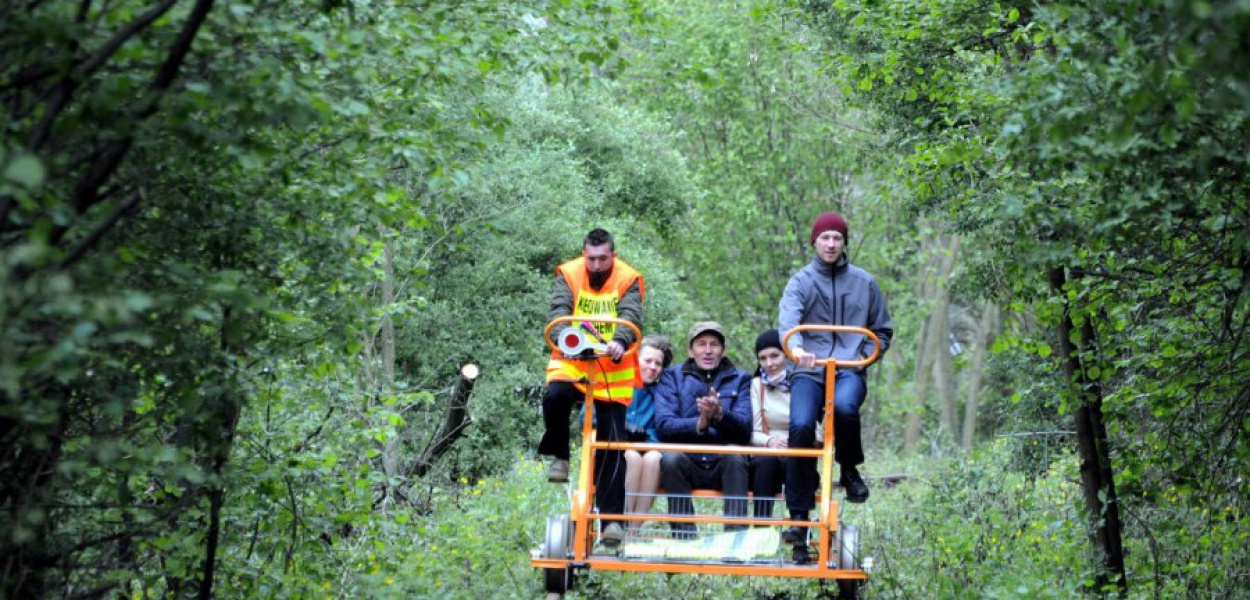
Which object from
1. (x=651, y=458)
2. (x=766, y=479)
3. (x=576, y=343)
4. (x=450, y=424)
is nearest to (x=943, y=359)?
(x=450, y=424)

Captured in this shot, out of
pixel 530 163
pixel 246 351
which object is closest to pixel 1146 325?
pixel 246 351

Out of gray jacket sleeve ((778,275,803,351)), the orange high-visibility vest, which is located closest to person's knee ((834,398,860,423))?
gray jacket sleeve ((778,275,803,351))

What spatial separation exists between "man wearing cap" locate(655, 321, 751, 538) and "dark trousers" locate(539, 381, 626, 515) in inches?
13.2

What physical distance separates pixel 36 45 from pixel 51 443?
5.60ft

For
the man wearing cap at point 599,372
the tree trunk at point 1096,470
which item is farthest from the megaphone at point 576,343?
the tree trunk at point 1096,470

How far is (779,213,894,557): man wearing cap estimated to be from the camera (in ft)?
28.2

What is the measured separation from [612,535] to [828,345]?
160cm

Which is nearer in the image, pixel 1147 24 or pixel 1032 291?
pixel 1147 24

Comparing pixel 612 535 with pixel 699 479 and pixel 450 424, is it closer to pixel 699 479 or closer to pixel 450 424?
pixel 699 479

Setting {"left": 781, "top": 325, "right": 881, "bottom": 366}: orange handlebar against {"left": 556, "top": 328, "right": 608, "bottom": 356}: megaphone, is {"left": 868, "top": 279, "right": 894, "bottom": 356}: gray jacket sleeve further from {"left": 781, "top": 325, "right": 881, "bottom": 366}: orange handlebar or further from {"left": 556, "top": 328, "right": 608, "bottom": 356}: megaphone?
{"left": 556, "top": 328, "right": 608, "bottom": 356}: megaphone

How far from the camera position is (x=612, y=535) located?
848 centimetres

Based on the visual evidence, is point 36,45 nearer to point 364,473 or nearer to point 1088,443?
point 364,473

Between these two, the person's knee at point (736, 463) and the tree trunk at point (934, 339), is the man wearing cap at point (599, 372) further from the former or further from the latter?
the tree trunk at point (934, 339)

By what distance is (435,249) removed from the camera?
757 inches
